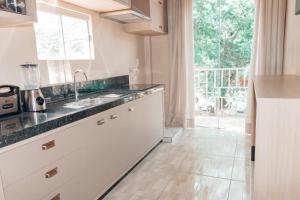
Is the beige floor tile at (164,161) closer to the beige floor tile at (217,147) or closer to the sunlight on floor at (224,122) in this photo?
the beige floor tile at (217,147)

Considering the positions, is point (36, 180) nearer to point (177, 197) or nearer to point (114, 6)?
point (177, 197)

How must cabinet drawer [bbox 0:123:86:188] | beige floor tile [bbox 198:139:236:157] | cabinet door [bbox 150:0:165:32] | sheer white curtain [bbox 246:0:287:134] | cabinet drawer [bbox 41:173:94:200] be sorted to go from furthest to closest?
cabinet door [bbox 150:0:165:32], sheer white curtain [bbox 246:0:287:134], beige floor tile [bbox 198:139:236:157], cabinet drawer [bbox 41:173:94:200], cabinet drawer [bbox 0:123:86:188]

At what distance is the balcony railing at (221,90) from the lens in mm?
4371

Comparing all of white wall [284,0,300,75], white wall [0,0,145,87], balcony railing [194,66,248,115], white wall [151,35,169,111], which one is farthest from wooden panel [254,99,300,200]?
balcony railing [194,66,248,115]

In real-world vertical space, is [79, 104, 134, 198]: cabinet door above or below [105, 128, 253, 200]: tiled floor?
above

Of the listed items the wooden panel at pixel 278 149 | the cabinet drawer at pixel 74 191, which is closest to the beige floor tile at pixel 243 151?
the wooden panel at pixel 278 149

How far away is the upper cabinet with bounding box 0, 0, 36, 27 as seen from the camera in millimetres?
1393

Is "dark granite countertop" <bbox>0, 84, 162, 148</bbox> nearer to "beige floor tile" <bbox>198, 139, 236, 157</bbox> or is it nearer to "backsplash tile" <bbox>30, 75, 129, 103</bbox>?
"backsplash tile" <bbox>30, 75, 129, 103</bbox>

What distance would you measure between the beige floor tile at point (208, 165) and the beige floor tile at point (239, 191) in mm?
160

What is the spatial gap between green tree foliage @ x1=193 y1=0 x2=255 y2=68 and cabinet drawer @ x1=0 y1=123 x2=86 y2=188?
3144 millimetres

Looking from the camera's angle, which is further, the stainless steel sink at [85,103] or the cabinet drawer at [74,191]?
the stainless steel sink at [85,103]

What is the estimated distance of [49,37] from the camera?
2.24m

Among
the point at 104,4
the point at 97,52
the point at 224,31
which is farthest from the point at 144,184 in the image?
the point at 224,31

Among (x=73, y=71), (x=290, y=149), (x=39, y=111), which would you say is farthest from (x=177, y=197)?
(x=73, y=71)
